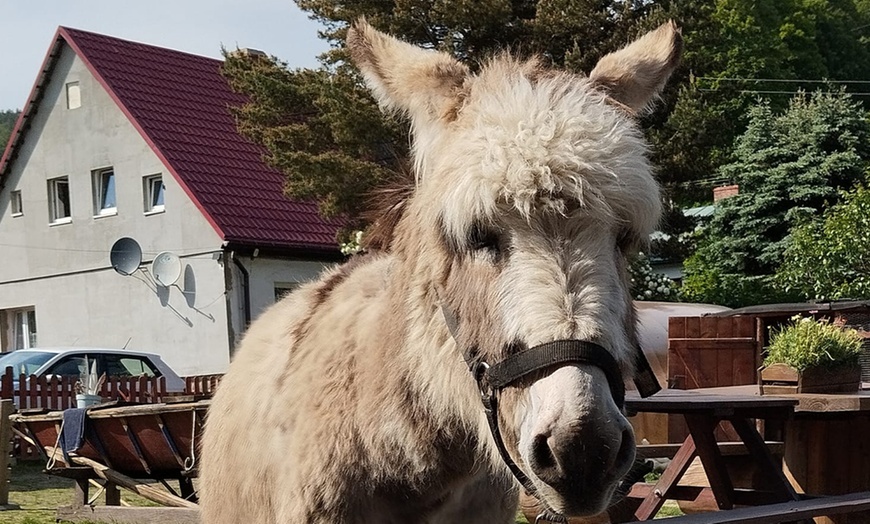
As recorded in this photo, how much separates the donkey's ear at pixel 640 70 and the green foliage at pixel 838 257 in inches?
575

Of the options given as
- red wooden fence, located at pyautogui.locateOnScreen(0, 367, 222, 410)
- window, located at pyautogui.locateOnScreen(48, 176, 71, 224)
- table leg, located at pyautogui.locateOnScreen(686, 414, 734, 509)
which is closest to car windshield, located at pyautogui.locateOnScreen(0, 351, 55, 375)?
red wooden fence, located at pyautogui.locateOnScreen(0, 367, 222, 410)

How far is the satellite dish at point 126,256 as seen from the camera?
2144cm

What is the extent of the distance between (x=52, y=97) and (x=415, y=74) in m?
23.2

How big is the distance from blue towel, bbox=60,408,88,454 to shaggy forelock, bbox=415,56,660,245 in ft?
22.1

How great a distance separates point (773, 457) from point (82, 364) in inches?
492

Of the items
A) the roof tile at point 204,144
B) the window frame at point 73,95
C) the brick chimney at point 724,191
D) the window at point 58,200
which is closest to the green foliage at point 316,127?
the roof tile at point 204,144

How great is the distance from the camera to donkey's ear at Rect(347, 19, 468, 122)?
105 inches

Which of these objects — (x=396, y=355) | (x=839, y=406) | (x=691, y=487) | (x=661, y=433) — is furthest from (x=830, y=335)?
(x=661, y=433)

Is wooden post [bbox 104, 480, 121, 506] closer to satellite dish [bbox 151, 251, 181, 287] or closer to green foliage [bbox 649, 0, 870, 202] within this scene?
green foliage [bbox 649, 0, 870, 202]

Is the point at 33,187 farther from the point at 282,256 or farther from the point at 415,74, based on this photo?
the point at 415,74

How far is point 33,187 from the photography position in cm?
2475

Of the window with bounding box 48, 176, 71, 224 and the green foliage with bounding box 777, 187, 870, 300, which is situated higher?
the window with bounding box 48, 176, 71, 224

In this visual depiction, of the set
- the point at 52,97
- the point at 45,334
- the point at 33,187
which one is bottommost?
the point at 45,334

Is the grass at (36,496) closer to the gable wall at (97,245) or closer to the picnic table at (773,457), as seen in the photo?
the picnic table at (773,457)
